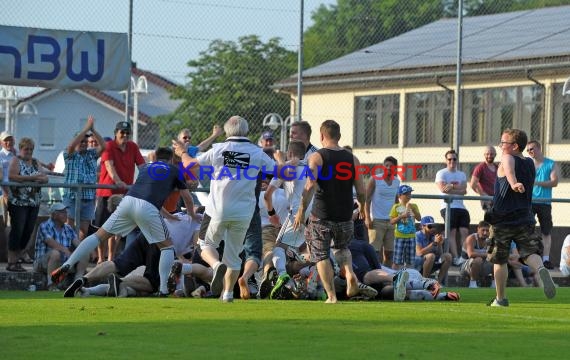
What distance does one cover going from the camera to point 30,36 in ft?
60.8

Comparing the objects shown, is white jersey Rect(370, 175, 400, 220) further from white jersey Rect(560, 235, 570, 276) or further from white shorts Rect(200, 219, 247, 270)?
white shorts Rect(200, 219, 247, 270)

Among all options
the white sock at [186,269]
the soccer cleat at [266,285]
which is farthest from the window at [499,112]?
the white sock at [186,269]

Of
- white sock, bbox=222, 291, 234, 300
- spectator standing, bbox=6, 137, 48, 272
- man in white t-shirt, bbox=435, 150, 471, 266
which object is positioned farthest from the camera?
man in white t-shirt, bbox=435, 150, 471, 266

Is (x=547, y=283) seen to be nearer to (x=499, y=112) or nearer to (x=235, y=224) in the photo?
(x=235, y=224)

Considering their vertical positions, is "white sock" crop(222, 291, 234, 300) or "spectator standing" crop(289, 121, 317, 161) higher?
"spectator standing" crop(289, 121, 317, 161)

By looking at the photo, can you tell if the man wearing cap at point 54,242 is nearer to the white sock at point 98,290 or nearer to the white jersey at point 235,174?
the white sock at point 98,290

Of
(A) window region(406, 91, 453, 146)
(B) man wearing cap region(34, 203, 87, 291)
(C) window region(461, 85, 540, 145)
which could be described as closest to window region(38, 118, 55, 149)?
(A) window region(406, 91, 453, 146)

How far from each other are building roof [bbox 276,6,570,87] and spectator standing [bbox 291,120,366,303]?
26.1 meters

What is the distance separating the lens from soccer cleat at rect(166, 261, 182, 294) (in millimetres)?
15398

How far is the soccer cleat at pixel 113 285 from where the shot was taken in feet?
49.6

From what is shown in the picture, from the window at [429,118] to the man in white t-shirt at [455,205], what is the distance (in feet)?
69.0

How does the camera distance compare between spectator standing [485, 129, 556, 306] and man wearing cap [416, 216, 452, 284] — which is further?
man wearing cap [416, 216, 452, 284]

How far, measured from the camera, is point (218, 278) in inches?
553

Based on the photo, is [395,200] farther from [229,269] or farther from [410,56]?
[410,56]
